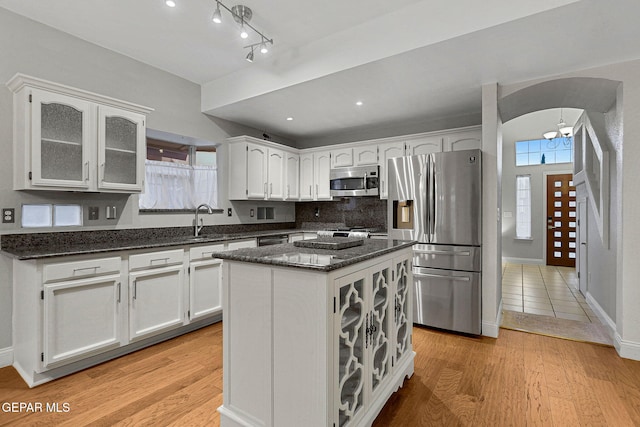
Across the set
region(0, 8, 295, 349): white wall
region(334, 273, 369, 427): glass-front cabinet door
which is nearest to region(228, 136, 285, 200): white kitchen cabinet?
region(0, 8, 295, 349): white wall

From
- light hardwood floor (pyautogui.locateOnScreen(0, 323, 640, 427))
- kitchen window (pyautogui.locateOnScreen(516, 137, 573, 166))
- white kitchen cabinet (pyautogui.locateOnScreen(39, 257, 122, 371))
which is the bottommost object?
light hardwood floor (pyautogui.locateOnScreen(0, 323, 640, 427))

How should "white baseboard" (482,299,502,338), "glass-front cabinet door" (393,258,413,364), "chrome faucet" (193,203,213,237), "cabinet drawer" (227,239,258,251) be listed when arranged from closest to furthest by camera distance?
1. "glass-front cabinet door" (393,258,413,364)
2. "white baseboard" (482,299,502,338)
3. "cabinet drawer" (227,239,258,251)
4. "chrome faucet" (193,203,213,237)

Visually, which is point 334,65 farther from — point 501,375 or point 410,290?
point 501,375

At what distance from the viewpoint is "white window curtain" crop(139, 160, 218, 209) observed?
3574 millimetres

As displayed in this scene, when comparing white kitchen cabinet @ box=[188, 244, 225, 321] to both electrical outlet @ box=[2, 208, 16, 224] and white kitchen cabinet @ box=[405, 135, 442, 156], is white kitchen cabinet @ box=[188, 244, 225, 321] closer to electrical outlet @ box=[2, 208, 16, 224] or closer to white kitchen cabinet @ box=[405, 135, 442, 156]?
electrical outlet @ box=[2, 208, 16, 224]

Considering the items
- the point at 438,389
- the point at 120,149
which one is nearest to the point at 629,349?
the point at 438,389

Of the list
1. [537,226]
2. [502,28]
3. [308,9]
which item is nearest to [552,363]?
[502,28]

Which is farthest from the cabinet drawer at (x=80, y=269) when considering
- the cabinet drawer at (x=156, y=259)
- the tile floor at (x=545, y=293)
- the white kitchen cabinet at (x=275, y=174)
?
the tile floor at (x=545, y=293)

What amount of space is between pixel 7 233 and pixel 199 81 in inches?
96.7

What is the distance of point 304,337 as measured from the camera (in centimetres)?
145

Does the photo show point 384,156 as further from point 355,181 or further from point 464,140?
point 464,140

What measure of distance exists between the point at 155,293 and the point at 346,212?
3.11 metres

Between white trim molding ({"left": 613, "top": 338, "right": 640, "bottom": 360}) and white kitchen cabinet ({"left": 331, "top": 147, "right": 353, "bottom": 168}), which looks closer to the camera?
white trim molding ({"left": 613, "top": 338, "right": 640, "bottom": 360})

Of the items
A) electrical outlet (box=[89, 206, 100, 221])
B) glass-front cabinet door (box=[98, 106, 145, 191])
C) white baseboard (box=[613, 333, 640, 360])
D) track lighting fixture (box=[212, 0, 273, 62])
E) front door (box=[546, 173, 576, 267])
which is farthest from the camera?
front door (box=[546, 173, 576, 267])
